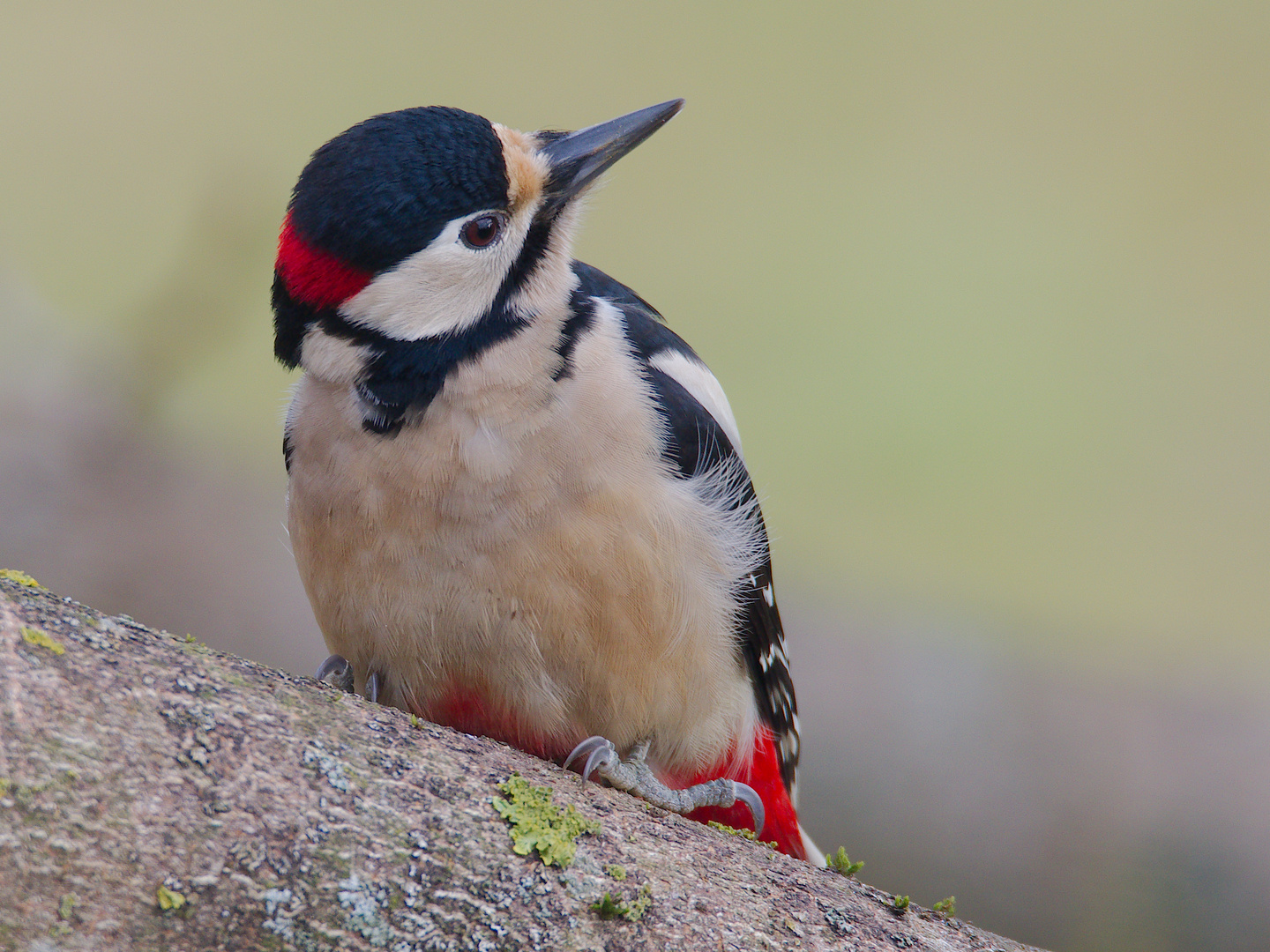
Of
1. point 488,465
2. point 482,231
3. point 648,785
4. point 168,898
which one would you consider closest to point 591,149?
point 482,231

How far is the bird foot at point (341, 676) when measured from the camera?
6.63 ft

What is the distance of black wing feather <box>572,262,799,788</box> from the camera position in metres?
2.08

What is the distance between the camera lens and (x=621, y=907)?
53.8 inches

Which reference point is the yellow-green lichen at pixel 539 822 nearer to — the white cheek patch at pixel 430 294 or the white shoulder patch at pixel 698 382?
the white cheek patch at pixel 430 294

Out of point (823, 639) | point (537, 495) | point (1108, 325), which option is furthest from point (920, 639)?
A: point (1108, 325)

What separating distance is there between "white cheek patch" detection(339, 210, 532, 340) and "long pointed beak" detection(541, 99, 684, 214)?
24cm

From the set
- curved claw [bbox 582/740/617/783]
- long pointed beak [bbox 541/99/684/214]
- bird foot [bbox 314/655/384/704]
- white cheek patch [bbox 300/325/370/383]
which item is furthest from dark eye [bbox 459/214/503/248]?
curved claw [bbox 582/740/617/783]

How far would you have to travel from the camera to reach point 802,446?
19.4ft

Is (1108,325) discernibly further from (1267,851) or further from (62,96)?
(62,96)

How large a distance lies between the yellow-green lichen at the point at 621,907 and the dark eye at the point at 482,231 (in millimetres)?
1121

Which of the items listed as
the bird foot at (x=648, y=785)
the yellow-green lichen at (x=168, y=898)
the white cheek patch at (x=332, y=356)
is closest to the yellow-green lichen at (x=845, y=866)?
the bird foot at (x=648, y=785)

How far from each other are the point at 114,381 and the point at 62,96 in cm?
327

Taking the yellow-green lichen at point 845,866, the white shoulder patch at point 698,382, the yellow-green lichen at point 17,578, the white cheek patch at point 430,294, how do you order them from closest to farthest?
the yellow-green lichen at point 17,578 < the yellow-green lichen at point 845,866 < the white cheek patch at point 430,294 < the white shoulder patch at point 698,382

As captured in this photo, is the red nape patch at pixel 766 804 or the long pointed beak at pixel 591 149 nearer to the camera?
the long pointed beak at pixel 591 149
